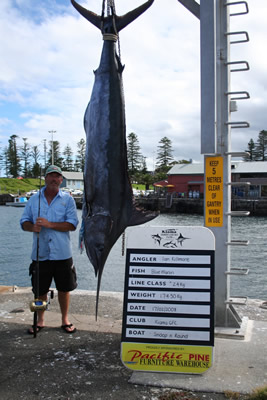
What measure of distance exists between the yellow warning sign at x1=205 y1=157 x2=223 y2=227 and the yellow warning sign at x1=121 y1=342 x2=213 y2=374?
114 centimetres

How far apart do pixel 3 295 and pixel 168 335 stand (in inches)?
110

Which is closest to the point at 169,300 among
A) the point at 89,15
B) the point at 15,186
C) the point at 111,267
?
the point at 89,15

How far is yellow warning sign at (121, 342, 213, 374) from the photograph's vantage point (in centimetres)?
271

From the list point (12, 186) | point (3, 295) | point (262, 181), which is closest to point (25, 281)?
point (3, 295)

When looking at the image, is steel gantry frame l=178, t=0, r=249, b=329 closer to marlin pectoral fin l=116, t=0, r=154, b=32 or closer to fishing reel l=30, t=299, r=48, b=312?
marlin pectoral fin l=116, t=0, r=154, b=32

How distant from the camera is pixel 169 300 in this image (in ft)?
9.29

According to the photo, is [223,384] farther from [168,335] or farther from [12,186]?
[12,186]

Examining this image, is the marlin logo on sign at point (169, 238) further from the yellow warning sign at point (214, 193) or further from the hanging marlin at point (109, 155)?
the yellow warning sign at point (214, 193)

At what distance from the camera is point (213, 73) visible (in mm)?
3201

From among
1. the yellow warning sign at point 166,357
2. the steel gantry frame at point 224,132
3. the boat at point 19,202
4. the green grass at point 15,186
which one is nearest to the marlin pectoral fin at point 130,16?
the steel gantry frame at point 224,132

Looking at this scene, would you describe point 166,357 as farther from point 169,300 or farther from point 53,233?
point 53,233

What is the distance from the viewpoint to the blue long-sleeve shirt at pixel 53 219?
346cm

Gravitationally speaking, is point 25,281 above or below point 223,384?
below

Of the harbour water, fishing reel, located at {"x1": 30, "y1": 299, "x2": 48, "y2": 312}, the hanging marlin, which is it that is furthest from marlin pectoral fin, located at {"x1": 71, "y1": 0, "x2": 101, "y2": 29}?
the harbour water
